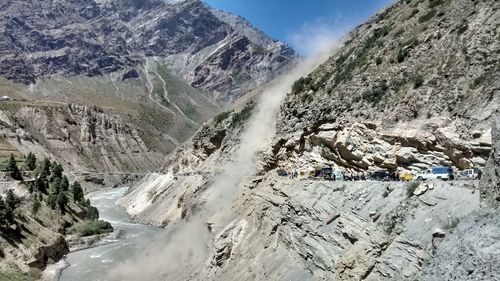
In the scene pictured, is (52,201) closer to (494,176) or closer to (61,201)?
(61,201)

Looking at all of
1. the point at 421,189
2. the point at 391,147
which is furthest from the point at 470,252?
the point at 391,147

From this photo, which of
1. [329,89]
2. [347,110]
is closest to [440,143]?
[347,110]

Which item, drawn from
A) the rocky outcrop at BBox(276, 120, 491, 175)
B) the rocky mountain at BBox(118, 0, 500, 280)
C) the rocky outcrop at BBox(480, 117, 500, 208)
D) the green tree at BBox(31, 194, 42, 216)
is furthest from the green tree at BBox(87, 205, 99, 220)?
the rocky outcrop at BBox(480, 117, 500, 208)

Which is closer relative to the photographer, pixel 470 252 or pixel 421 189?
pixel 470 252

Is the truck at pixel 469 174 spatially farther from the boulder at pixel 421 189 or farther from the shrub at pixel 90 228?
the shrub at pixel 90 228

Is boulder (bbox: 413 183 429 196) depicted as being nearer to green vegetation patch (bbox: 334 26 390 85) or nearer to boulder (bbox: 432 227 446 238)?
boulder (bbox: 432 227 446 238)

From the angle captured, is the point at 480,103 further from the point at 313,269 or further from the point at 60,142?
the point at 60,142

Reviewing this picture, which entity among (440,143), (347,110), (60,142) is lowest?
(440,143)
